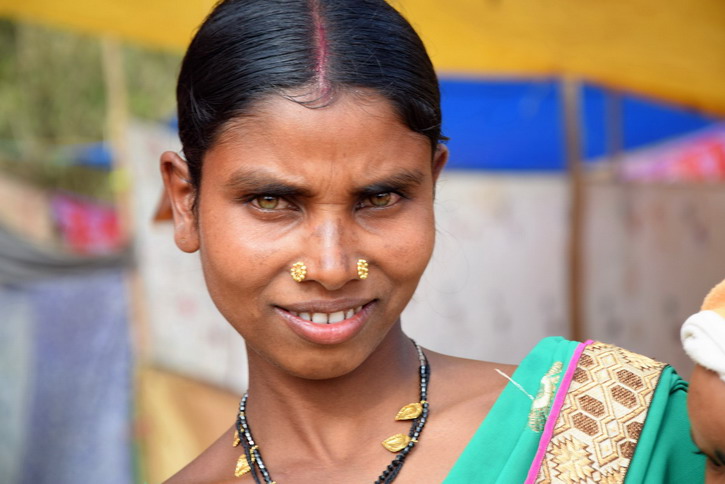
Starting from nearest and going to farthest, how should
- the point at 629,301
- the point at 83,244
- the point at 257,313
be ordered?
the point at 257,313 < the point at 629,301 < the point at 83,244

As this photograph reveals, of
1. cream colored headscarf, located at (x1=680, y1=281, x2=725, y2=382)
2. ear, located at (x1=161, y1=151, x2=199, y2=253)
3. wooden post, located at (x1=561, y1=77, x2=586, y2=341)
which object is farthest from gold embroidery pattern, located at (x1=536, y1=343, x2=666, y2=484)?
wooden post, located at (x1=561, y1=77, x2=586, y2=341)

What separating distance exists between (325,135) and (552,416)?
1.88 ft

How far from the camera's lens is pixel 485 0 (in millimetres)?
3529

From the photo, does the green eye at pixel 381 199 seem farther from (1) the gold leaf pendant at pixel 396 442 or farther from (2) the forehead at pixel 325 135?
(1) the gold leaf pendant at pixel 396 442

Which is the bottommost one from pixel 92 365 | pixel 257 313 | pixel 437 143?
pixel 92 365

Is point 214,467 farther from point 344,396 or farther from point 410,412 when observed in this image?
point 410,412

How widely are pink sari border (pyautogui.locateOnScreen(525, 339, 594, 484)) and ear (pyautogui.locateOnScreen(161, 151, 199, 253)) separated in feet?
2.30

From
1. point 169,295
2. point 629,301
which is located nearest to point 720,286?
point 629,301

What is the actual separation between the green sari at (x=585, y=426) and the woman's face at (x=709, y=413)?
0.24 m

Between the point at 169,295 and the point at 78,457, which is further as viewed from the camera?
the point at 78,457

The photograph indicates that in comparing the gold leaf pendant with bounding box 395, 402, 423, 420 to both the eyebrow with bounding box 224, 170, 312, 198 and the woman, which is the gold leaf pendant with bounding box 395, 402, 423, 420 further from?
the eyebrow with bounding box 224, 170, 312, 198

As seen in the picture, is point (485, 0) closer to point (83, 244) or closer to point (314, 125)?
point (314, 125)

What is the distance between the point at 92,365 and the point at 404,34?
15.3ft

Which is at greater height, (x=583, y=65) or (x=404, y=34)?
(x=404, y=34)
